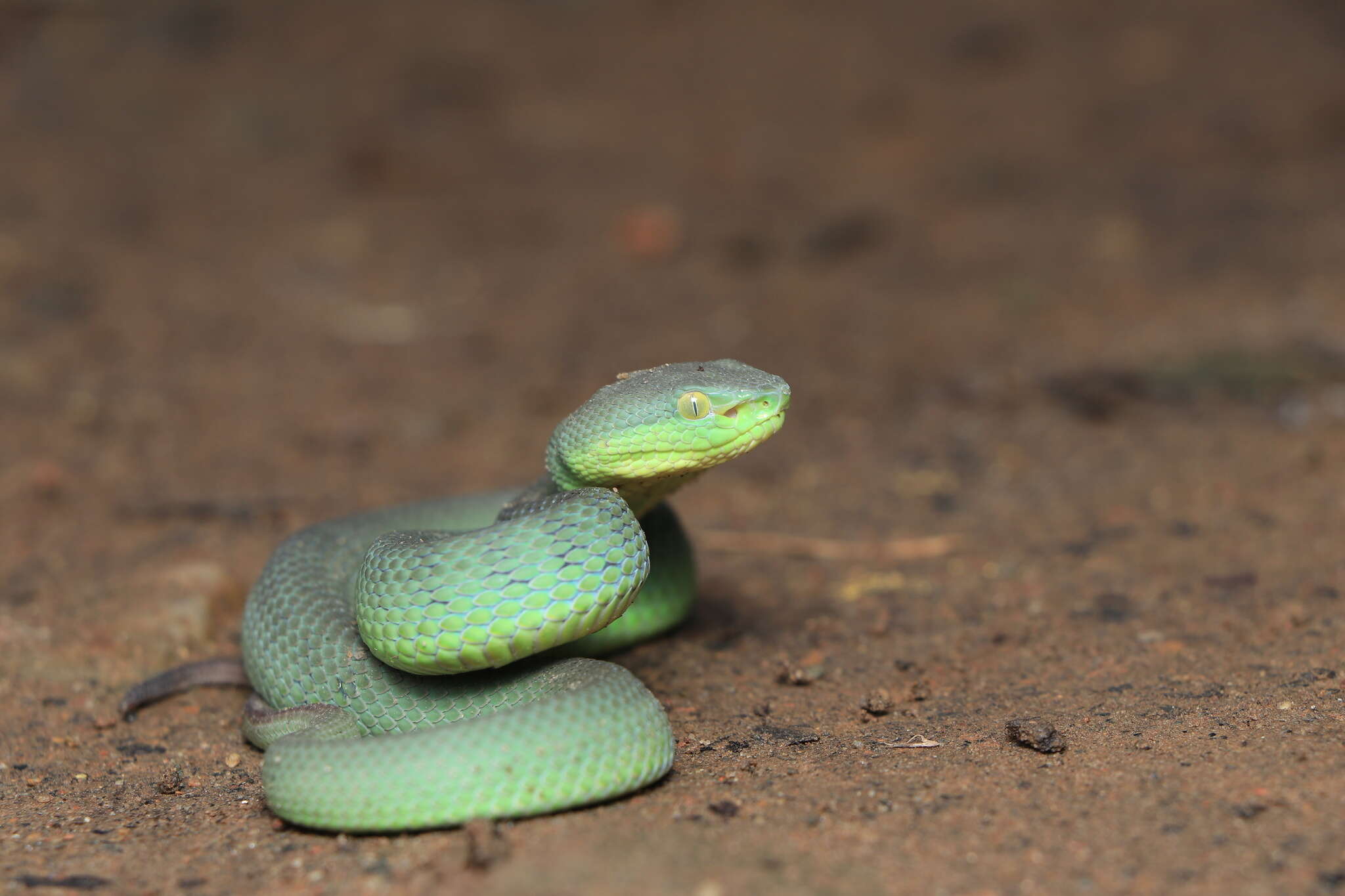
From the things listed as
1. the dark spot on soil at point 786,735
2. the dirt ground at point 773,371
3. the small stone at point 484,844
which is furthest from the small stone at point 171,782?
the dark spot on soil at point 786,735

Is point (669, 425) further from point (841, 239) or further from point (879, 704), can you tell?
point (841, 239)

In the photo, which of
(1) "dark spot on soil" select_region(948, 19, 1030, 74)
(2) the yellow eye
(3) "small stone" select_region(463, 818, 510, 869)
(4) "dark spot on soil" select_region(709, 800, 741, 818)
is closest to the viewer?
(3) "small stone" select_region(463, 818, 510, 869)

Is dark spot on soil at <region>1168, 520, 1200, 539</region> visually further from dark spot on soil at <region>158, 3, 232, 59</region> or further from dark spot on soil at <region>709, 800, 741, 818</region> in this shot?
dark spot on soil at <region>158, 3, 232, 59</region>

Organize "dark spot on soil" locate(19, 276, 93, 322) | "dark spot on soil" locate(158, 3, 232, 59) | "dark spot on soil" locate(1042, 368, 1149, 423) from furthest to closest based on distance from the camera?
1. "dark spot on soil" locate(158, 3, 232, 59)
2. "dark spot on soil" locate(19, 276, 93, 322)
3. "dark spot on soil" locate(1042, 368, 1149, 423)

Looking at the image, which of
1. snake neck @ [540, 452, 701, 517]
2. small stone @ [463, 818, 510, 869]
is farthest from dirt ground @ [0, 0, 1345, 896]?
snake neck @ [540, 452, 701, 517]

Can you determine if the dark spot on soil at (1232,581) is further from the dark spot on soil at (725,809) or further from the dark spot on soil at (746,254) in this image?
the dark spot on soil at (746,254)

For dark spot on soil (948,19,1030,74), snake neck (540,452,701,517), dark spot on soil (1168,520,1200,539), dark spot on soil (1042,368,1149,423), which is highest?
dark spot on soil (948,19,1030,74)

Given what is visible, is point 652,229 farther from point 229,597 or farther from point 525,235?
point 229,597
